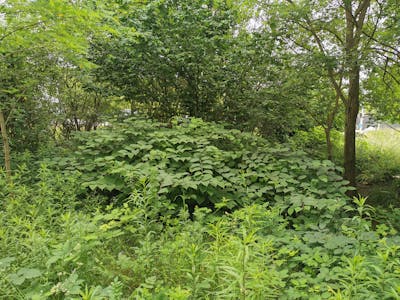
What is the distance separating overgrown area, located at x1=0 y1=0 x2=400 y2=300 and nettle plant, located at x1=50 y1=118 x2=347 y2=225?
0.07ft

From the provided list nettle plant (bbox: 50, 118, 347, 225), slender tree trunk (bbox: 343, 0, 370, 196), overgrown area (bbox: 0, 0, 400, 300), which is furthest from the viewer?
slender tree trunk (bbox: 343, 0, 370, 196)

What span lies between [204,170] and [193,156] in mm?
347

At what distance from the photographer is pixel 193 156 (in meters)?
3.33

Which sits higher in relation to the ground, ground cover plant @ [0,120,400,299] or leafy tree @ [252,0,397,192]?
leafy tree @ [252,0,397,192]

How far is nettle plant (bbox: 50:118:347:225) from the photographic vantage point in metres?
2.78

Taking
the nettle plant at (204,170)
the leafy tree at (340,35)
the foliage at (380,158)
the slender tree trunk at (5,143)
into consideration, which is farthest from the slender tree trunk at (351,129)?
the slender tree trunk at (5,143)

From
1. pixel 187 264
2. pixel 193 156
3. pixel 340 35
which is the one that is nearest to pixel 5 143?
pixel 193 156

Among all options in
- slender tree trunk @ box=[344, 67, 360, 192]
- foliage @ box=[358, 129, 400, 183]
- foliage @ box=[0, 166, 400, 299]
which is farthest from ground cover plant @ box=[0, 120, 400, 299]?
foliage @ box=[358, 129, 400, 183]

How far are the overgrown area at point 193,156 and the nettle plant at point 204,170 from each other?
22mm

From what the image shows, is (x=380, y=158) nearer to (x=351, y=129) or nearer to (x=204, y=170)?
(x=351, y=129)

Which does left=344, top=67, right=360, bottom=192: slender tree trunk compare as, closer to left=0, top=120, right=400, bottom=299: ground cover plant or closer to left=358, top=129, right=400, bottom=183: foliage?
left=358, top=129, right=400, bottom=183: foliage

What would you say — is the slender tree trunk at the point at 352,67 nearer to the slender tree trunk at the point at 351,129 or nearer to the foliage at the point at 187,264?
the slender tree trunk at the point at 351,129

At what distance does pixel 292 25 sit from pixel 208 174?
2972 millimetres

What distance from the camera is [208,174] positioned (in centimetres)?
294
